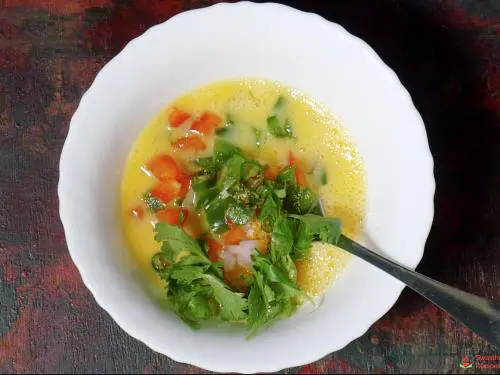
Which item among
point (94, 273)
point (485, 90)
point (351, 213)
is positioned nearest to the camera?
point (94, 273)

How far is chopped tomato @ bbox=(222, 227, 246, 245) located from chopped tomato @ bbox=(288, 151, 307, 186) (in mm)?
285

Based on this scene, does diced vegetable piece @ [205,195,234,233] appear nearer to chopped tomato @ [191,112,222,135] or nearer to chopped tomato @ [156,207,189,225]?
chopped tomato @ [156,207,189,225]

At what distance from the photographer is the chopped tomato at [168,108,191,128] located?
261cm

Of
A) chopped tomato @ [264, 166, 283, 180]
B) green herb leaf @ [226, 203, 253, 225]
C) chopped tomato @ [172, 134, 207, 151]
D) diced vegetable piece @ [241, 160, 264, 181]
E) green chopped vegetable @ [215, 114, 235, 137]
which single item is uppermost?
green chopped vegetable @ [215, 114, 235, 137]

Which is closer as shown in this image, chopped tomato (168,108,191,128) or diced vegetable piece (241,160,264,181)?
diced vegetable piece (241,160,264,181)

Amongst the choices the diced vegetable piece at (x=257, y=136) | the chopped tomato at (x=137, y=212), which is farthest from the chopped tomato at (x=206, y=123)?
the chopped tomato at (x=137, y=212)

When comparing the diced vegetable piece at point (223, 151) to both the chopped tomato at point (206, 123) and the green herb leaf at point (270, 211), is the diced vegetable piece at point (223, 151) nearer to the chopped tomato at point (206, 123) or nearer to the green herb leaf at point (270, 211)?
the chopped tomato at point (206, 123)

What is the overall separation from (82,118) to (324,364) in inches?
53.5

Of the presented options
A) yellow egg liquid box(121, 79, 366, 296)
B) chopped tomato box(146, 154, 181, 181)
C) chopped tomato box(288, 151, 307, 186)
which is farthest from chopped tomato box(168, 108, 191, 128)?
chopped tomato box(288, 151, 307, 186)

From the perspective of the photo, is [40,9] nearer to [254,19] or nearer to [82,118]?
[82,118]

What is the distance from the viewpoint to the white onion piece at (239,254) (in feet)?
8.19

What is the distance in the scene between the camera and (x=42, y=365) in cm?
274

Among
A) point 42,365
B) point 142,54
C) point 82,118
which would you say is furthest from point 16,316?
point 142,54

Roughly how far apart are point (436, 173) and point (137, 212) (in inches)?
47.4
